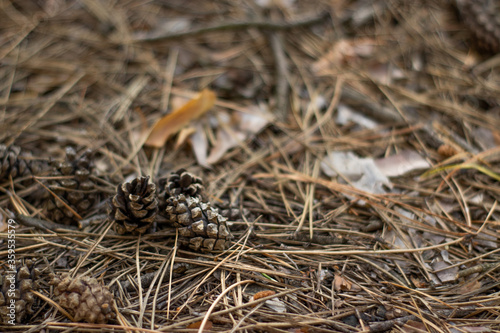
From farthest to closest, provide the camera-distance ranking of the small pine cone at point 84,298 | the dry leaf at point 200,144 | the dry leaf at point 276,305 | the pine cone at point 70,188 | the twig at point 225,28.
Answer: the twig at point 225,28 < the dry leaf at point 200,144 < the pine cone at point 70,188 < the dry leaf at point 276,305 < the small pine cone at point 84,298

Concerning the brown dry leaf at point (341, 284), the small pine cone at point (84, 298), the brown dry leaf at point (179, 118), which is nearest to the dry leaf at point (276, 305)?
the brown dry leaf at point (341, 284)

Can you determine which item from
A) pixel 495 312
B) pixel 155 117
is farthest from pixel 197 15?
pixel 495 312

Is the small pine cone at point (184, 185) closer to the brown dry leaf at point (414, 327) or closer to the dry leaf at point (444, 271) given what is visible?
the brown dry leaf at point (414, 327)

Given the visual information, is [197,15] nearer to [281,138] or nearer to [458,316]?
[281,138]

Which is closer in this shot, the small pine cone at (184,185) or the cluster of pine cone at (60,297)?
the cluster of pine cone at (60,297)

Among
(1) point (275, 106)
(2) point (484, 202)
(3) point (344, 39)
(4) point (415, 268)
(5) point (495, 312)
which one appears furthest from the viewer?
(3) point (344, 39)
